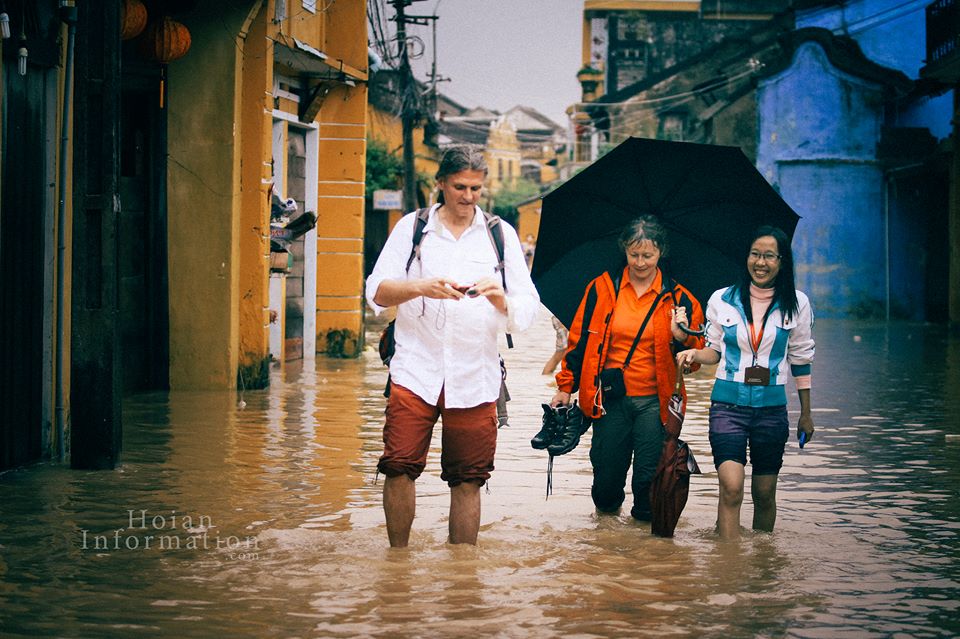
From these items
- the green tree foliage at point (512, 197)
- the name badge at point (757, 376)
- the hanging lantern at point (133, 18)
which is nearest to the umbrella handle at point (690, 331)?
the name badge at point (757, 376)

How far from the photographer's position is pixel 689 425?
11.1m

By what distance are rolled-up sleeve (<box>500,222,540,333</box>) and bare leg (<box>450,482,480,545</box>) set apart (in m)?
0.74

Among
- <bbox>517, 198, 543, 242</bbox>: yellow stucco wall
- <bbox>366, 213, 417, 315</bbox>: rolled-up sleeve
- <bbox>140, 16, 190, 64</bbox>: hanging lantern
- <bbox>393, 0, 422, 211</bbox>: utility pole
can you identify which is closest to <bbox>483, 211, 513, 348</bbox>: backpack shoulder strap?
<bbox>366, 213, 417, 315</bbox>: rolled-up sleeve

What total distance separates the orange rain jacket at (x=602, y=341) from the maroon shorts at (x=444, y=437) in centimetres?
111

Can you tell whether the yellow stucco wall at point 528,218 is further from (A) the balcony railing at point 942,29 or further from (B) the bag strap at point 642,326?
(B) the bag strap at point 642,326

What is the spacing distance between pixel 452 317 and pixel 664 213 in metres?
1.95

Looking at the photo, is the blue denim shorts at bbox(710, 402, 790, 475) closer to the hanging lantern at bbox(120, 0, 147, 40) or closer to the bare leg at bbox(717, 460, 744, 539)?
the bare leg at bbox(717, 460, 744, 539)

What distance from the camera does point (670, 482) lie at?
645cm

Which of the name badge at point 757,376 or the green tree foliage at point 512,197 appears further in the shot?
the green tree foliage at point 512,197

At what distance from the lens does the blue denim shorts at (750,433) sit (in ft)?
21.0

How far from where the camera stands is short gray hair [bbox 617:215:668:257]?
6.80 metres

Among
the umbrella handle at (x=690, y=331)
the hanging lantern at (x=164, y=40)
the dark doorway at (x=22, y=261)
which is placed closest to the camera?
the umbrella handle at (x=690, y=331)

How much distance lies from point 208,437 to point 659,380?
14.4ft

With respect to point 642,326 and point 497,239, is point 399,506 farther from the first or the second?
point 642,326
